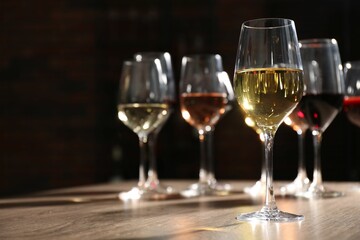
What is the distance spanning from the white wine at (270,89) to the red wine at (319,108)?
345mm

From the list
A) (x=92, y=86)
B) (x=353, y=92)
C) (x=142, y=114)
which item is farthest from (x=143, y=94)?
(x=92, y=86)

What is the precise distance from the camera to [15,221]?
2.93 ft

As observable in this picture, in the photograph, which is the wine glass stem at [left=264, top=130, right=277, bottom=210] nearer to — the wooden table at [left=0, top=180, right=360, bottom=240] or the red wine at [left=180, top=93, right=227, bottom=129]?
the wooden table at [left=0, top=180, right=360, bottom=240]

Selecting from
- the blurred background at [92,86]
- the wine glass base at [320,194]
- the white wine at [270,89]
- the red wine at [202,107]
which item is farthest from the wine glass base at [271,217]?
the blurred background at [92,86]

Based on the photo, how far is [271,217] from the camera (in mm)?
851

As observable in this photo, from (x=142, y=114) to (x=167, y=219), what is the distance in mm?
459

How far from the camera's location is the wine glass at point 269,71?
909 mm

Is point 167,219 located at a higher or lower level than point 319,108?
lower

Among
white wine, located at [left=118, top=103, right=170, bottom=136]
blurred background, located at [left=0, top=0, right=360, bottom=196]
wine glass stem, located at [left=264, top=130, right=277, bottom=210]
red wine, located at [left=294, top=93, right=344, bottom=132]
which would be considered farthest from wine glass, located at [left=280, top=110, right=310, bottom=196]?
blurred background, located at [left=0, top=0, right=360, bottom=196]

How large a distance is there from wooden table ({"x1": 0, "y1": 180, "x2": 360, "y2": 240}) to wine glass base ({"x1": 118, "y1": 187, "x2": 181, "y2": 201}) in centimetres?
3

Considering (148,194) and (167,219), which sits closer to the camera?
(167,219)

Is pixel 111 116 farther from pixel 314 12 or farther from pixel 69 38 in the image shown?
pixel 314 12

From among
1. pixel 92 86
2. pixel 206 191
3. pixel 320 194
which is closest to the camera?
pixel 320 194

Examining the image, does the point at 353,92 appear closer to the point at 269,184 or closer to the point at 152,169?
Answer: the point at 152,169
